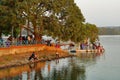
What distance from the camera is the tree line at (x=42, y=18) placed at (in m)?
66.1

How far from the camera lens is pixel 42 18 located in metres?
69.4

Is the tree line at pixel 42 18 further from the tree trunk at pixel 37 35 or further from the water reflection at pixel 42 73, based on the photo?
the water reflection at pixel 42 73

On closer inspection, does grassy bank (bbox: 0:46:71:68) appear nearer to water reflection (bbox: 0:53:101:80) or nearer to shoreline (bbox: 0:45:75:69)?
shoreline (bbox: 0:45:75:69)

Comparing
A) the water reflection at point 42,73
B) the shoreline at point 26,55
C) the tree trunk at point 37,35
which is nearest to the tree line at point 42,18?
the tree trunk at point 37,35

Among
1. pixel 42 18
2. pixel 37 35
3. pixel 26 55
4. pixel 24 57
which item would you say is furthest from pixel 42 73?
pixel 37 35

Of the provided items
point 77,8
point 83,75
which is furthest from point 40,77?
point 77,8

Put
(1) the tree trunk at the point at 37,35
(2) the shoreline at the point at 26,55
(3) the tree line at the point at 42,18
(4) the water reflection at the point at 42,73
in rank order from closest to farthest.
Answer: (4) the water reflection at the point at 42,73
(2) the shoreline at the point at 26,55
(3) the tree line at the point at 42,18
(1) the tree trunk at the point at 37,35

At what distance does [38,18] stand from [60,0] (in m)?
6.20

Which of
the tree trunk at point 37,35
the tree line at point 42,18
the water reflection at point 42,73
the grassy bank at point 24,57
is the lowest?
the water reflection at point 42,73

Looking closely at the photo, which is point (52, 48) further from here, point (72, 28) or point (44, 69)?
point (44, 69)

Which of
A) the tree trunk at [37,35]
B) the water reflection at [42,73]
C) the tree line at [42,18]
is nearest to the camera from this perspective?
the water reflection at [42,73]

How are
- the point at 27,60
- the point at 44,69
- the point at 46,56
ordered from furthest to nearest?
1. the point at 46,56
2. the point at 27,60
3. the point at 44,69

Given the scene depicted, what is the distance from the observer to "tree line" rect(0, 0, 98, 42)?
217 feet

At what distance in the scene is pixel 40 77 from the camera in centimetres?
4538
